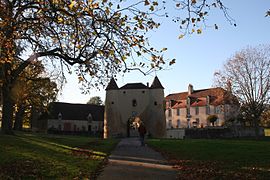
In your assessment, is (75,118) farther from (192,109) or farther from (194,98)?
(194,98)

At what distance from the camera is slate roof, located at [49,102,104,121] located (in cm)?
7339

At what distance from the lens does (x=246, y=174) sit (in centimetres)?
929

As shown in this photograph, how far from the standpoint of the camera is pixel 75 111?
7600cm

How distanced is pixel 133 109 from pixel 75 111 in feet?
92.4

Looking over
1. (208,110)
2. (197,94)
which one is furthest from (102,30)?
(197,94)

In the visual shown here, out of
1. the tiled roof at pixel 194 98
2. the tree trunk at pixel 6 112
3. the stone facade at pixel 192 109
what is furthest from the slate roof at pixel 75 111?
the tree trunk at pixel 6 112

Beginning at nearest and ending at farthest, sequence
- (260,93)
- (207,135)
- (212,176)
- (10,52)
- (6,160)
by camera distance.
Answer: (212,176) < (6,160) < (10,52) < (260,93) < (207,135)

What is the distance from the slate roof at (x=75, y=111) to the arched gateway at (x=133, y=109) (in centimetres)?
2499

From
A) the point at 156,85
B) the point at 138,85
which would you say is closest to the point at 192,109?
the point at 138,85

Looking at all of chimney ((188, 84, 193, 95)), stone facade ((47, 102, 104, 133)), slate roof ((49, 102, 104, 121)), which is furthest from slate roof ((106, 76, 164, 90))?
chimney ((188, 84, 193, 95))

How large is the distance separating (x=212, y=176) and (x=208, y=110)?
61215mm

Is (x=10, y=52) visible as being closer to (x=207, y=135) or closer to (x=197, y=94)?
(x=207, y=135)

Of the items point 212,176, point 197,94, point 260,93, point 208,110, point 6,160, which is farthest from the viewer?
point 197,94

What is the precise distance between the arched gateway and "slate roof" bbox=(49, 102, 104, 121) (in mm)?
24995
